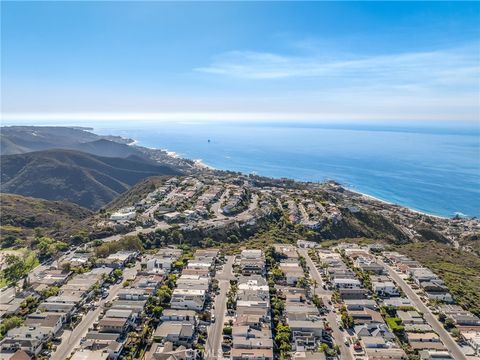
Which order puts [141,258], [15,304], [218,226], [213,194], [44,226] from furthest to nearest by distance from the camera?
[213,194], [44,226], [218,226], [141,258], [15,304]

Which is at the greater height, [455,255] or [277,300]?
[277,300]

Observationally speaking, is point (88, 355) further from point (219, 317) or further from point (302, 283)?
point (302, 283)

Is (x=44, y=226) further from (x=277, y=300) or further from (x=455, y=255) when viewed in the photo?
(x=455, y=255)

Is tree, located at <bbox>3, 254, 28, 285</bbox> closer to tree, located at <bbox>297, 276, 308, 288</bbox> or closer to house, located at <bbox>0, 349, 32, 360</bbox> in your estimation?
house, located at <bbox>0, 349, 32, 360</bbox>

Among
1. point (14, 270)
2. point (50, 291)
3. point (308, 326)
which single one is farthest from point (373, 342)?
point (14, 270)

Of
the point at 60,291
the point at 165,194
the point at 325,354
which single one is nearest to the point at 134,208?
the point at 165,194
